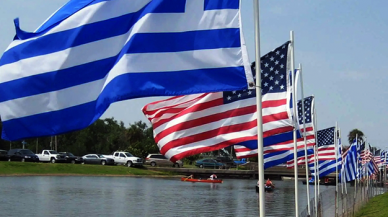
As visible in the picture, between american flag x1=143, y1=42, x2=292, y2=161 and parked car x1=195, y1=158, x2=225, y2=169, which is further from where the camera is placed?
parked car x1=195, y1=158, x2=225, y2=169

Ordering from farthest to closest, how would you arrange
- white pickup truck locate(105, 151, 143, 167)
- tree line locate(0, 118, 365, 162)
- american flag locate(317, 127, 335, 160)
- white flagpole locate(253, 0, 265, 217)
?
tree line locate(0, 118, 365, 162), white pickup truck locate(105, 151, 143, 167), american flag locate(317, 127, 335, 160), white flagpole locate(253, 0, 265, 217)

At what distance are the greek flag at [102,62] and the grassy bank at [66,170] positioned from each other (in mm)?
52844

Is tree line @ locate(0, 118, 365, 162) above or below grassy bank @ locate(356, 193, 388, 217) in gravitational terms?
above

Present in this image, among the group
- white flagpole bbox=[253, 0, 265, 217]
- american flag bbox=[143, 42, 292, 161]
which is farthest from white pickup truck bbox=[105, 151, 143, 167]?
white flagpole bbox=[253, 0, 265, 217]

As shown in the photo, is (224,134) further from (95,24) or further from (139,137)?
(139,137)

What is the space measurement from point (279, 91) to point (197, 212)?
22.6 m

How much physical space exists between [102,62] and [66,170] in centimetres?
5911

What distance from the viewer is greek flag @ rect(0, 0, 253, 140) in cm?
889

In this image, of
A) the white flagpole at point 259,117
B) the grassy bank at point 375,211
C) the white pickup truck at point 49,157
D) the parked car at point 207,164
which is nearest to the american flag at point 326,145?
the grassy bank at point 375,211

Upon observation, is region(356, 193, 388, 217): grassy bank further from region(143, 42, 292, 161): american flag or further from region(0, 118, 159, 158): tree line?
region(0, 118, 159, 158): tree line

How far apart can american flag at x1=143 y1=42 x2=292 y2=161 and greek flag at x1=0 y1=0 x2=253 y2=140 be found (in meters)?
3.19

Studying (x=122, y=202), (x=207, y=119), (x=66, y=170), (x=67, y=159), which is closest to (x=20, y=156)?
(x=67, y=159)

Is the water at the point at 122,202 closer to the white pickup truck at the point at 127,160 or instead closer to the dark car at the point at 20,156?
the dark car at the point at 20,156

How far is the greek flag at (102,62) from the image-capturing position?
29.2 feet
